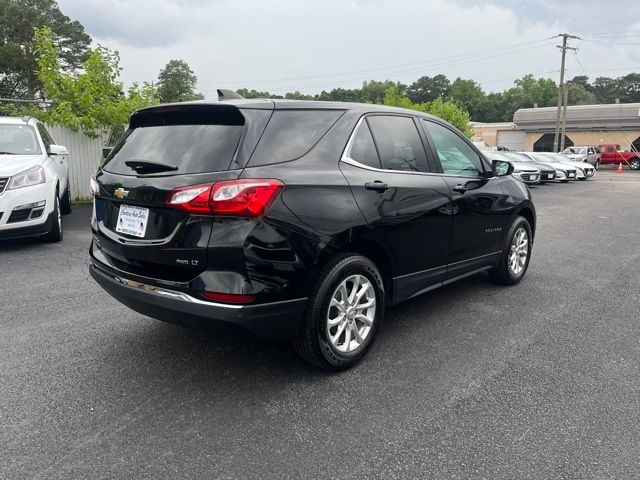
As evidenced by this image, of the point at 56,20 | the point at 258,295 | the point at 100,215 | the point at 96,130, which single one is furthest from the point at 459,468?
the point at 56,20

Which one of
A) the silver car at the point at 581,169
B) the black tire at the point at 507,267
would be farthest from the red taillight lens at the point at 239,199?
the silver car at the point at 581,169

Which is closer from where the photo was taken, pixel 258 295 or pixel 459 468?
pixel 459 468

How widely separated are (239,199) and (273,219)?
22 centimetres

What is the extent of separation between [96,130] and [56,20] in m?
47.3

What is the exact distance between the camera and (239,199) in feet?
9.12

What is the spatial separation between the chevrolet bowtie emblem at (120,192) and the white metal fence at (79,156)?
379 inches

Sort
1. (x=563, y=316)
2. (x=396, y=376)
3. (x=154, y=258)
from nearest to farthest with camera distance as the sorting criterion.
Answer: (x=154, y=258) < (x=396, y=376) < (x=563, y=316)

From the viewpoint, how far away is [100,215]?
3.50 m

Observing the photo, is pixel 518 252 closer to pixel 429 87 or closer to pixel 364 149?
pixel 364 149

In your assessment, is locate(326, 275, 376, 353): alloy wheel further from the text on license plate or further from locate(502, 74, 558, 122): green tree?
locate(502, 74, 558, 122): green tree

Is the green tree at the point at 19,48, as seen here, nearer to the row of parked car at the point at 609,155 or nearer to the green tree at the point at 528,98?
the row of parked car at the point at 609,155

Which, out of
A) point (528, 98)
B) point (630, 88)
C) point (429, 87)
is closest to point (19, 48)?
point (528, 98)

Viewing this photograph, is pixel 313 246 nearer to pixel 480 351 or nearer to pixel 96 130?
pixel 480 351

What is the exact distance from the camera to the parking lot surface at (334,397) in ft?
8.07
